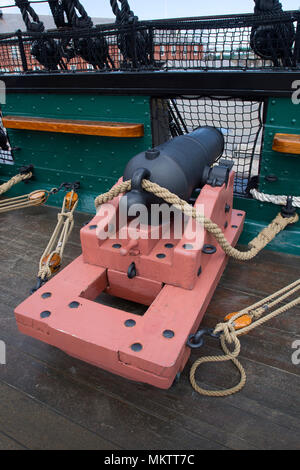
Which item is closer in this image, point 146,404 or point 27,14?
point 146,404

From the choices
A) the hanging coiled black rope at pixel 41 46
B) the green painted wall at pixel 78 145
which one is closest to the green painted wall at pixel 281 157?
the green painted wall at pixel 78 145

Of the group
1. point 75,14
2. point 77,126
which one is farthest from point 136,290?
point 75,14

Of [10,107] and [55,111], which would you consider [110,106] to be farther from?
[10,107]

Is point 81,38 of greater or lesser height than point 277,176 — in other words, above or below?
above

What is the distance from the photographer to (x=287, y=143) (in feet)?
5.68

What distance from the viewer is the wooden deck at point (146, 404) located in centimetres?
105

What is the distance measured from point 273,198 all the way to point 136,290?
3.44 feet

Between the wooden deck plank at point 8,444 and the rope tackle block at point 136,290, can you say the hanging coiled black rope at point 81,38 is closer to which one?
the rope tackle block at point 136,290

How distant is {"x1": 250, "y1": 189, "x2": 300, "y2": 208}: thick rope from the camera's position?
6.23ft

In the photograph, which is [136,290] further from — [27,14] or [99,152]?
[27,14]

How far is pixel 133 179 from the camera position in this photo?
1227mm

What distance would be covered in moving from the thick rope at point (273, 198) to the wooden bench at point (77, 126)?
830mm

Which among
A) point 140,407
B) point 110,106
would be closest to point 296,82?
point 110,106

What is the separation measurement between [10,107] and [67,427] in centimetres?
252
